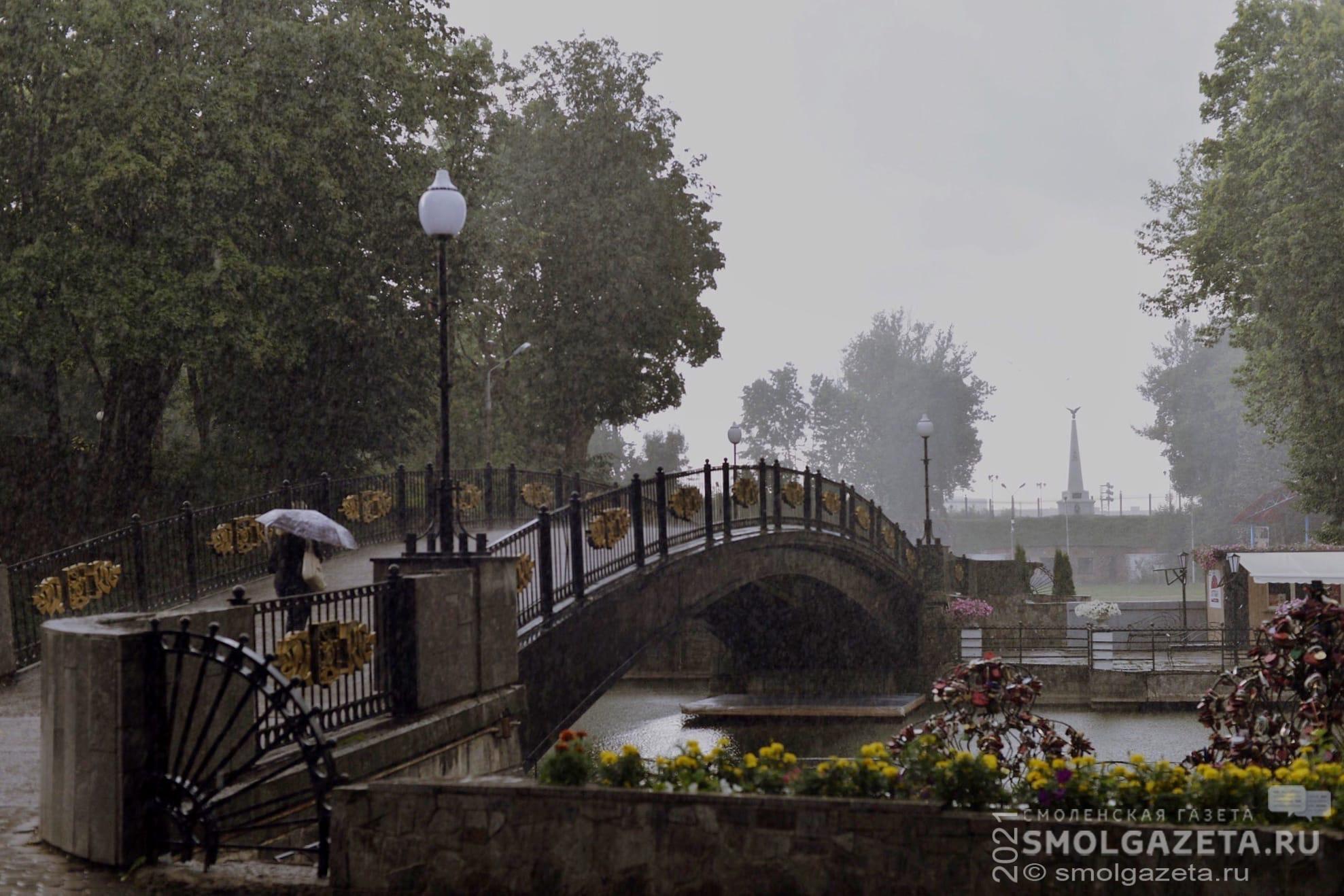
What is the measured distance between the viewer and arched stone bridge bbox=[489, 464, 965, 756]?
14477 millimetres

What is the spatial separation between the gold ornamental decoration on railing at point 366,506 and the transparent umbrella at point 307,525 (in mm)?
9006

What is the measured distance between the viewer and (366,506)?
875 inches

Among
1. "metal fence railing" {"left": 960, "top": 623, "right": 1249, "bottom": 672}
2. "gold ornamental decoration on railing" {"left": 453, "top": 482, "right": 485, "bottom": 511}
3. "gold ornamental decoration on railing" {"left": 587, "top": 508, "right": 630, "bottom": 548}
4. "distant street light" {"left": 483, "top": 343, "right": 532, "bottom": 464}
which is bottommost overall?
"metal fence railing" {"left": 960, "top": 623, "right": 1249, "bottom": 672}

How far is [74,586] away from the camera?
15.2 metres

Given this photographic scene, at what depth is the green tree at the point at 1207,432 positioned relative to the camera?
85.4 metres

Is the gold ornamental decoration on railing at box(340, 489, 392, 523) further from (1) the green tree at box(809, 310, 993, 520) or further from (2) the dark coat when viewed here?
(1) the green tree at box(809, 310, 993, 520)

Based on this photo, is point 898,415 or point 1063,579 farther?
point 898,415

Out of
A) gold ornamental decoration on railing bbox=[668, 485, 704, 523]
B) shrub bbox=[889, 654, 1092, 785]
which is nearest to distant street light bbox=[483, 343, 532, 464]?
gold ornamental decoration on railing bbox=[668, 485, 704, 523]

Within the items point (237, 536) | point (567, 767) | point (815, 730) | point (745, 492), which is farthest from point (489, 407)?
point (567, 767)

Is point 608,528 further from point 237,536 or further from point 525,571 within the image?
point 237,536

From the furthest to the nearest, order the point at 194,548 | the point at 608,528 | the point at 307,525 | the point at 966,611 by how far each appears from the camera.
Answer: the point at 966,611 → the point at 194,548 → the point at 608,528 → the point at 307,525

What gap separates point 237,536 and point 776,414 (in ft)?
309

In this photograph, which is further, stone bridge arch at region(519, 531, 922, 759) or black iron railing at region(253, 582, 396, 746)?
stone bridge arch at region(519, 531, 922, 759)

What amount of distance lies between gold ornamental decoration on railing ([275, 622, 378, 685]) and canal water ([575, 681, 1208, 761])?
45.9 ft
